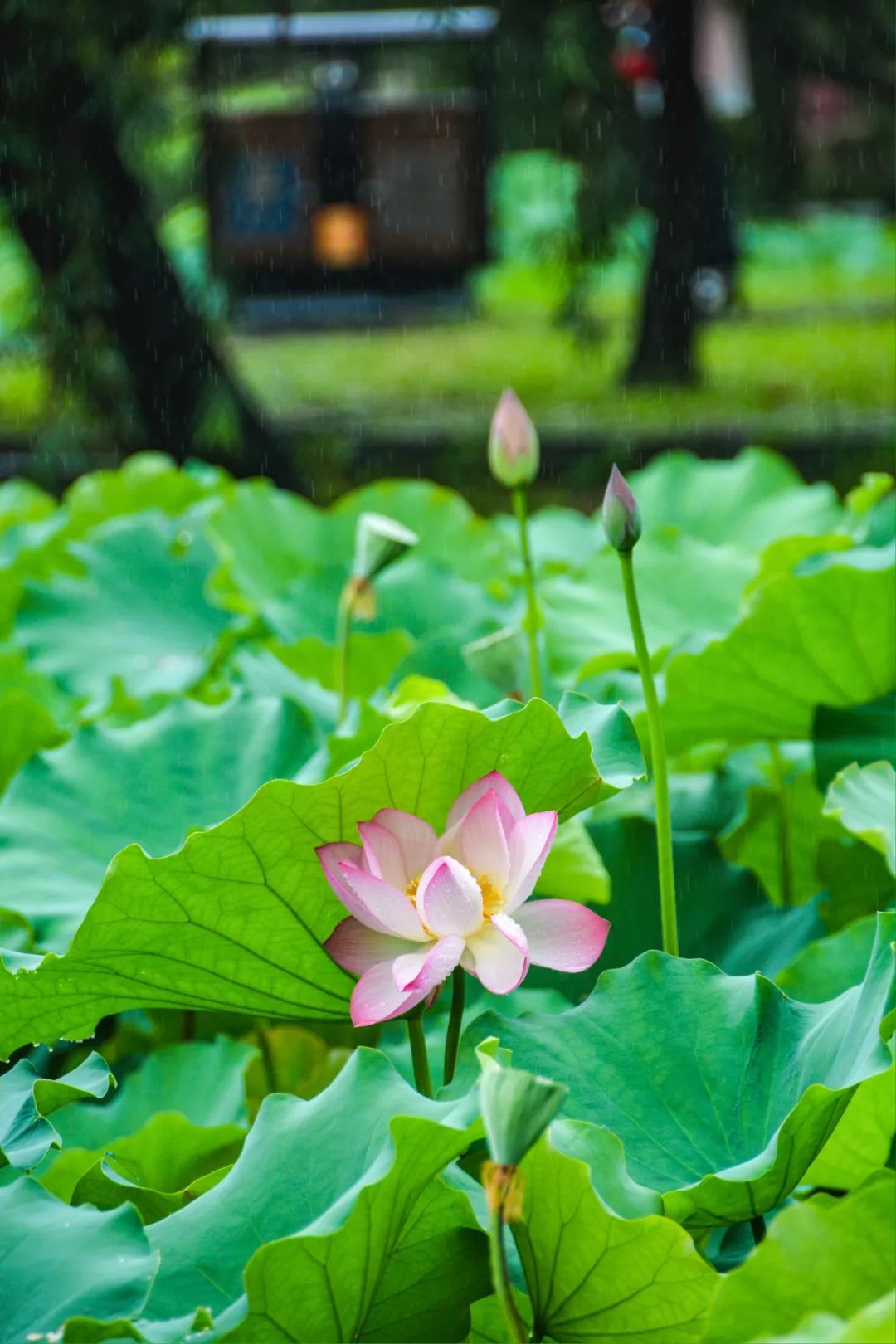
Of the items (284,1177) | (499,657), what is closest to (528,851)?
(284,1177)

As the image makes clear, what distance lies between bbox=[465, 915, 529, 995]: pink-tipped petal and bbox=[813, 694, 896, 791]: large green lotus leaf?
1.19ft

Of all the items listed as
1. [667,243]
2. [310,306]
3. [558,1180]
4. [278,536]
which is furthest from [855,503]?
[310,306]

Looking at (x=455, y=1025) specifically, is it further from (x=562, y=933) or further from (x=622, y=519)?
(x=622, y=519)

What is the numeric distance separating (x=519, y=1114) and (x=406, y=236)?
203 inches

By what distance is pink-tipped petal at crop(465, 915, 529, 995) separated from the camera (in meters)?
0.59

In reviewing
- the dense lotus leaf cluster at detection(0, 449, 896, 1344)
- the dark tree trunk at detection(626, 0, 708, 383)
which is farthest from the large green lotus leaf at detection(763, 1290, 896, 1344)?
the dark tree trunk at detection(626, 0, 708, 383)

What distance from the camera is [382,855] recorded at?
0.63 metres

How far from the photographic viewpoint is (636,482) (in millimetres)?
1557

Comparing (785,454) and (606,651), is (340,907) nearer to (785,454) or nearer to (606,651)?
(606,651)

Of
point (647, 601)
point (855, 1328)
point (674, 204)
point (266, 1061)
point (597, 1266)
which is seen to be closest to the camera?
point (855, 1328)

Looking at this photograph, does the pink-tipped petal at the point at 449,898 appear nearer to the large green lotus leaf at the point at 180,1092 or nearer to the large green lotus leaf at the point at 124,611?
the large green lotus leaf at the point at 180,1092

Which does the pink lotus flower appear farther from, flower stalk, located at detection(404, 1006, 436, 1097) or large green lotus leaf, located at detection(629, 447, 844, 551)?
large green lotus leaf, located at detection(629, 447, 844, 551)

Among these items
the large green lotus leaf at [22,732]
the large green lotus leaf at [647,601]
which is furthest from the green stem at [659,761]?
the large green lotus leaf at [22,732]

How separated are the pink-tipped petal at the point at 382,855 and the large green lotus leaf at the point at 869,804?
212mm
